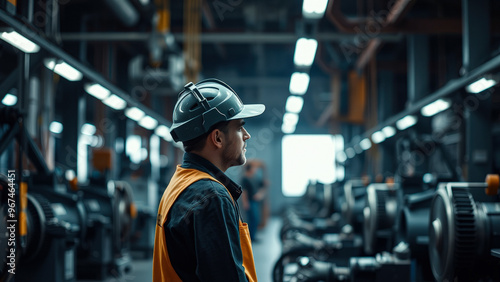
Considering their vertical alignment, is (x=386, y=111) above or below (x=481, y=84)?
above

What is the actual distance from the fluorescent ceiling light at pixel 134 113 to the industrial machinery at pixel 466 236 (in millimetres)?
4559

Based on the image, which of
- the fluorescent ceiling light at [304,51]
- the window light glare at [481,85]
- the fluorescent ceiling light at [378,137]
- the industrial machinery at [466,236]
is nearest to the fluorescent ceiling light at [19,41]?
the fluorescent ceiling light at [304,51]

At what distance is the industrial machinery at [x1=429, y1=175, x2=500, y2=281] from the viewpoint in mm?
3680

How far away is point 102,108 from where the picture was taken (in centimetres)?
1091

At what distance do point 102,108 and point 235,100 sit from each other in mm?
9293

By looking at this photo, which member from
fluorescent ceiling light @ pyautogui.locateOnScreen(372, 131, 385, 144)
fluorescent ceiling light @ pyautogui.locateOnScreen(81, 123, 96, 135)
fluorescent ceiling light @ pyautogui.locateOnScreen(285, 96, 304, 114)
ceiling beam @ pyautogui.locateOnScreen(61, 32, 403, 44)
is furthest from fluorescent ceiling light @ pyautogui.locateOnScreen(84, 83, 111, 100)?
fluorescent ceiling light @ pyautogui.locateOnScreen(81, 123, 96, 135)

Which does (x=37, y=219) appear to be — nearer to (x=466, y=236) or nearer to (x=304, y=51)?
(x=466, y=236)

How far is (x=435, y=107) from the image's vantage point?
256 inches

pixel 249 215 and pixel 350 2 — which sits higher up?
pixel 350 2

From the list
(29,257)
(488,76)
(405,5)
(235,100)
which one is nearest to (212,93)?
(235,100)

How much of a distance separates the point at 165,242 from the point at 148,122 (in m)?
6.85

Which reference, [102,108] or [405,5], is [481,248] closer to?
[405,5]

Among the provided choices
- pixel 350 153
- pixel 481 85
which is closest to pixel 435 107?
pixel 481 85

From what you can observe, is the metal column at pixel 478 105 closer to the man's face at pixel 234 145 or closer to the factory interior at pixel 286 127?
the factory interior at pixel 286 127
